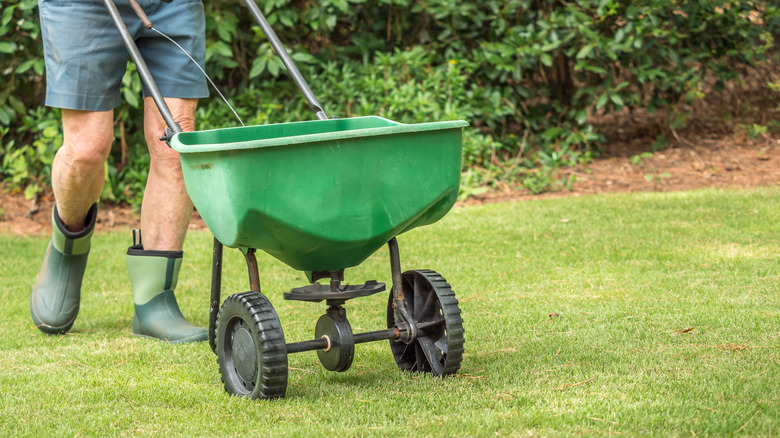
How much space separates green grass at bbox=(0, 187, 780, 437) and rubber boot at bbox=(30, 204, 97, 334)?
0.07 metres

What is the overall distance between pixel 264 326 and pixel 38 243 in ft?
9.64

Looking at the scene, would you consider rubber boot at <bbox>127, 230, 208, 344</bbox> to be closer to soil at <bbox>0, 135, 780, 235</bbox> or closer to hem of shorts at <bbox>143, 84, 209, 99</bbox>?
hem of shorts at <bbox>143, 84, 209, 99</bbox>

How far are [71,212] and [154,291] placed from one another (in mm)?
371

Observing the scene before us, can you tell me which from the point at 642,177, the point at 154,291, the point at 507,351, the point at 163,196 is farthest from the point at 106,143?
the point at 642,177

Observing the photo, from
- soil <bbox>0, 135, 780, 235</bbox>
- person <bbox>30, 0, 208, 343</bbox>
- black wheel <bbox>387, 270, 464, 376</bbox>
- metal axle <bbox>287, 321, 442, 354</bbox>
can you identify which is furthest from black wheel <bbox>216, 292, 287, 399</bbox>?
soil <bbox>0, 135, 780, 235</bbox>

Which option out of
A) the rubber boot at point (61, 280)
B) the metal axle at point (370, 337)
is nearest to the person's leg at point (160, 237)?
the rubber boot at point (61, 280)

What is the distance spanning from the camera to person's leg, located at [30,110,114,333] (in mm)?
2629

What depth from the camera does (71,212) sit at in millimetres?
2781

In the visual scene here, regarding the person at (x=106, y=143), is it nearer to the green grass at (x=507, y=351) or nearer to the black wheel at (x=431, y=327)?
the green grass at (x=507, y=351)

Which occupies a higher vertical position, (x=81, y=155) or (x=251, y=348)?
(x=81, y=155)

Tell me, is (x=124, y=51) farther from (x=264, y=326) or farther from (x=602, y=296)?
(x=602, y=296)

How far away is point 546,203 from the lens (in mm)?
4730

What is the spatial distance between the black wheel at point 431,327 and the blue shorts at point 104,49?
1.02 meters

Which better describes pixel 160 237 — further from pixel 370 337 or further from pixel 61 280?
pixel 370 337
